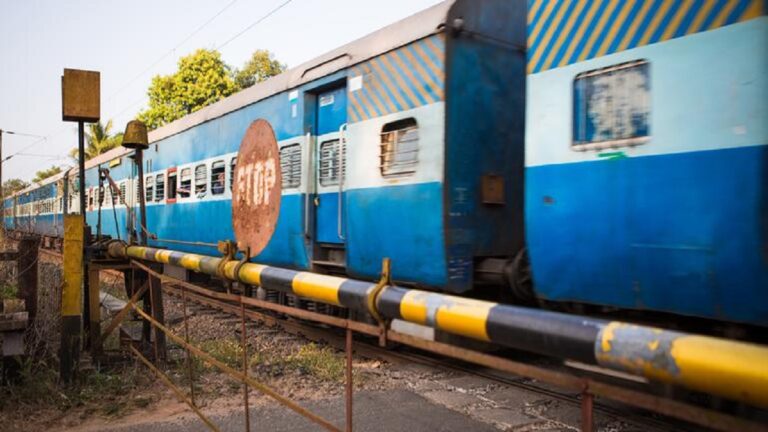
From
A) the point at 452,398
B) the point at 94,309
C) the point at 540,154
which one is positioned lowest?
the point at 452,398

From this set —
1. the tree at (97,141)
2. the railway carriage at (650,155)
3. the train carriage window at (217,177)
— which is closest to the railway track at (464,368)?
the railway carriage at (650,155)

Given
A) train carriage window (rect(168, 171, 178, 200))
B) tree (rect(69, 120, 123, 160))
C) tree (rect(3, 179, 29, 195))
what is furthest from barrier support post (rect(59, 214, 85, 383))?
tree (rect(69, 120, 123, 160))

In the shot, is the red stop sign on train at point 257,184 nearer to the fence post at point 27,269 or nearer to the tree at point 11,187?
the fence post at point 27,269

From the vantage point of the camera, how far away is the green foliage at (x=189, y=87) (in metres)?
29.5

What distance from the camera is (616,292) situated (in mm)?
3682

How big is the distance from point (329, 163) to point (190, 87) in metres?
25.3

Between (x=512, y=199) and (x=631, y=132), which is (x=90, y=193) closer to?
(x=512, y=199)

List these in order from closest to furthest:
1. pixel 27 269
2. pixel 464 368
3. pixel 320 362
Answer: pixel 27 269 → pixel 464 368 → pixel 320 362

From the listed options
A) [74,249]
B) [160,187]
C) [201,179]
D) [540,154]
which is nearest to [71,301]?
[74,249]

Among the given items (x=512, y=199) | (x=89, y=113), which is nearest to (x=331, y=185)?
(x=512, y=199)

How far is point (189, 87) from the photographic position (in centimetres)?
2950

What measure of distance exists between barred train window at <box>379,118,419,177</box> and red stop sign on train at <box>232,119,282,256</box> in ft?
3.78

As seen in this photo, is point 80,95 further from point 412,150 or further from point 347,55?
point 412,150

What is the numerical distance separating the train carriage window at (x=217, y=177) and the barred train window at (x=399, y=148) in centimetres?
431
